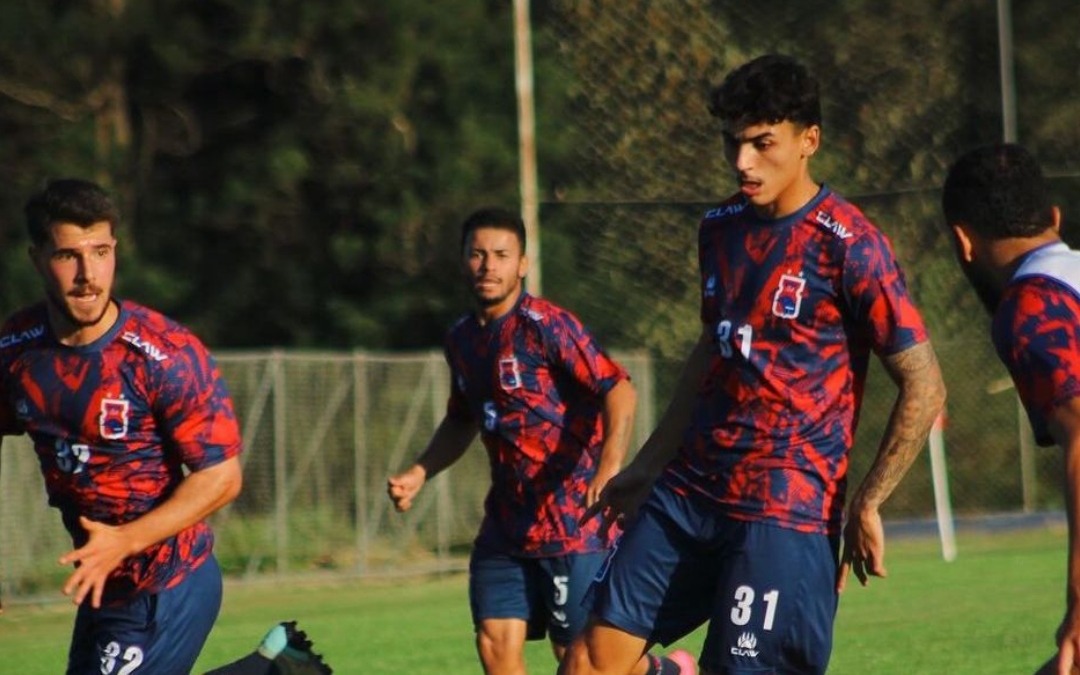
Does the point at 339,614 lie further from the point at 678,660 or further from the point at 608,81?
the point at 608,81

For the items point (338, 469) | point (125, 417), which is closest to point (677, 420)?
point (125, 417)

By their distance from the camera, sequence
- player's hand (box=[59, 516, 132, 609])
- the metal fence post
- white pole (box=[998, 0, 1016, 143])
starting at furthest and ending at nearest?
white pole (box=[998, 0, 1016, 143])
the metal fence post
player's hand (box=[59, 516, 132, 609])

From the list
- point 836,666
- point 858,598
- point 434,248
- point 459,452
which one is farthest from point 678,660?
point 434,248

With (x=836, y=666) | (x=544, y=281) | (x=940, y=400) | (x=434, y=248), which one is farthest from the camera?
(x=434, y=248)

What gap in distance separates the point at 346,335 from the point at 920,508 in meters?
8.00

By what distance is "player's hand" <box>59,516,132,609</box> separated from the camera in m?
6.38

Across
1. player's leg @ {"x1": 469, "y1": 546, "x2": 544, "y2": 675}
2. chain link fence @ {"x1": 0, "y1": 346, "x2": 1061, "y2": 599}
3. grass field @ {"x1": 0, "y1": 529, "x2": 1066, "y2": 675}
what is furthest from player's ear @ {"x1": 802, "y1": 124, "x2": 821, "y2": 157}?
chain link fence @ {"x1": 0, "y1": 346, "x2": 1061, "y2": 599}

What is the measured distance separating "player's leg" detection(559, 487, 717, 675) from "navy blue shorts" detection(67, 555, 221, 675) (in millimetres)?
1233

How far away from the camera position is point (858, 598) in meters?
16.3

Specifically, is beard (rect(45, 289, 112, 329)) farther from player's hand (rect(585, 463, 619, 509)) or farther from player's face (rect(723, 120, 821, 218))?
player's hand (rect(585, 463, 619, 509))

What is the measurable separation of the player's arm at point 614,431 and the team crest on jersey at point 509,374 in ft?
1.29

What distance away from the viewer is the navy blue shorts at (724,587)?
6.62 metres

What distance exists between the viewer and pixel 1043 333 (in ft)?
18.6

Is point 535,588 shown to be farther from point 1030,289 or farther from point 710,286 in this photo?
point 1030,289
